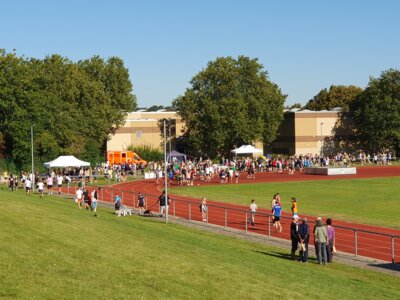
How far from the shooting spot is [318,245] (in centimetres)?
1955

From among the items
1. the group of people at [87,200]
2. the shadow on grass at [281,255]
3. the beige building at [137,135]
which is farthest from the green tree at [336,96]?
the shadow on grass at [281,255]

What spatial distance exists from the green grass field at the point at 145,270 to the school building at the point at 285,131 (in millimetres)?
64324

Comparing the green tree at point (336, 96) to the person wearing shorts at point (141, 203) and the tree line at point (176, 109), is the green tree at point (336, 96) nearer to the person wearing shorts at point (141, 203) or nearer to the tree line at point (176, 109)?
the tree line at point (176, 109)

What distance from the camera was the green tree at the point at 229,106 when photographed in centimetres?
7975

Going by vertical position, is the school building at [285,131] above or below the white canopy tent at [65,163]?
above

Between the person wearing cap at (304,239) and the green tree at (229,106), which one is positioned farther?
the green tree at (229,106)

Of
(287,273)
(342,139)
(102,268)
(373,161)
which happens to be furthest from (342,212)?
(342,139)

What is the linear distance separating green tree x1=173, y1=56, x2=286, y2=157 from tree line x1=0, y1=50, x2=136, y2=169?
9.01 m

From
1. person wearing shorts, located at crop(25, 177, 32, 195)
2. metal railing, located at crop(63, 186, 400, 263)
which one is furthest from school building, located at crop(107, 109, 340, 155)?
metal railing, located at crop(63, 186, 400, 263)

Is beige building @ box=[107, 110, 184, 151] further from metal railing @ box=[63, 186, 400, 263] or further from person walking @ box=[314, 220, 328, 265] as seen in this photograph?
person walking @ box=[314, 220, 328, 265]

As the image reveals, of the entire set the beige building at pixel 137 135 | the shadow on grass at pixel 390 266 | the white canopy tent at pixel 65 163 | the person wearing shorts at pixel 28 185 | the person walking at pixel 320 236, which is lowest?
the shadow on grass at pixel 390 266

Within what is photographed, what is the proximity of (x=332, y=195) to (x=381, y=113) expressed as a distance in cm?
4550

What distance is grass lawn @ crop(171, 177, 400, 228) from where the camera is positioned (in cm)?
3297

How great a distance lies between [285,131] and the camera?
3625 inches
